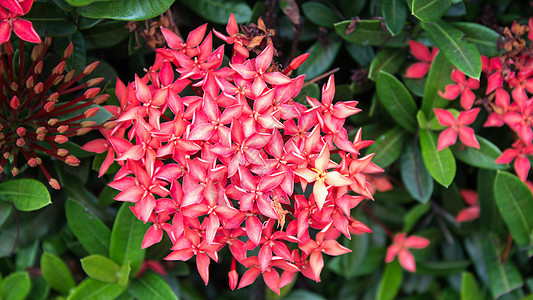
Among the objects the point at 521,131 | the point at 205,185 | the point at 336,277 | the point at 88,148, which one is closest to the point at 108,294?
the point at 88,148

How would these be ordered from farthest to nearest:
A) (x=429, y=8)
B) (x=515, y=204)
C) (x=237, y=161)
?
1. (x=515, y=204)
2. (x=429, y=8)
3. (x=237, y=161)

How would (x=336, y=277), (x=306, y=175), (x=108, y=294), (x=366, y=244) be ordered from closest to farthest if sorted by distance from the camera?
(x=306, y=175) → (x=108, y=294) → (x=366, y=244) → (x=336, y=277)

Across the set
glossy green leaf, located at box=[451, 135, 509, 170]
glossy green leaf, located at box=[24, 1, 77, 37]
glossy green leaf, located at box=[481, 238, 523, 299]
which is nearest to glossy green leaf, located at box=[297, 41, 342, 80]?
glossy green leaf, located at box=[451, 135, 509, 170]

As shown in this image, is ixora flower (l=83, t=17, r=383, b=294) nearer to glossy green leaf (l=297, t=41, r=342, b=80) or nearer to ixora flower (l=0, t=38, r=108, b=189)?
ixora flower (l=0, t=38, r=108, b=189)

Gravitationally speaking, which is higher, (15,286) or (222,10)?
(222,10)

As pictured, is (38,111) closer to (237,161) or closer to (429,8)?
(237,161)

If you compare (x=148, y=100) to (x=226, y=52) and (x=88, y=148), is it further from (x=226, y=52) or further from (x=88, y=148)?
(x=226, y=52)

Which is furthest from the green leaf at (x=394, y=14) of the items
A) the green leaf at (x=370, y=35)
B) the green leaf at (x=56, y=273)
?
the green leaf at (x=56, y=273)

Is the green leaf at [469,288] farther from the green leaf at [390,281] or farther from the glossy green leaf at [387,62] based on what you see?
the glossy green leaf at [387,62]

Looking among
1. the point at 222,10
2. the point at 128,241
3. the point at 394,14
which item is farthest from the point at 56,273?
the point at 394,14
